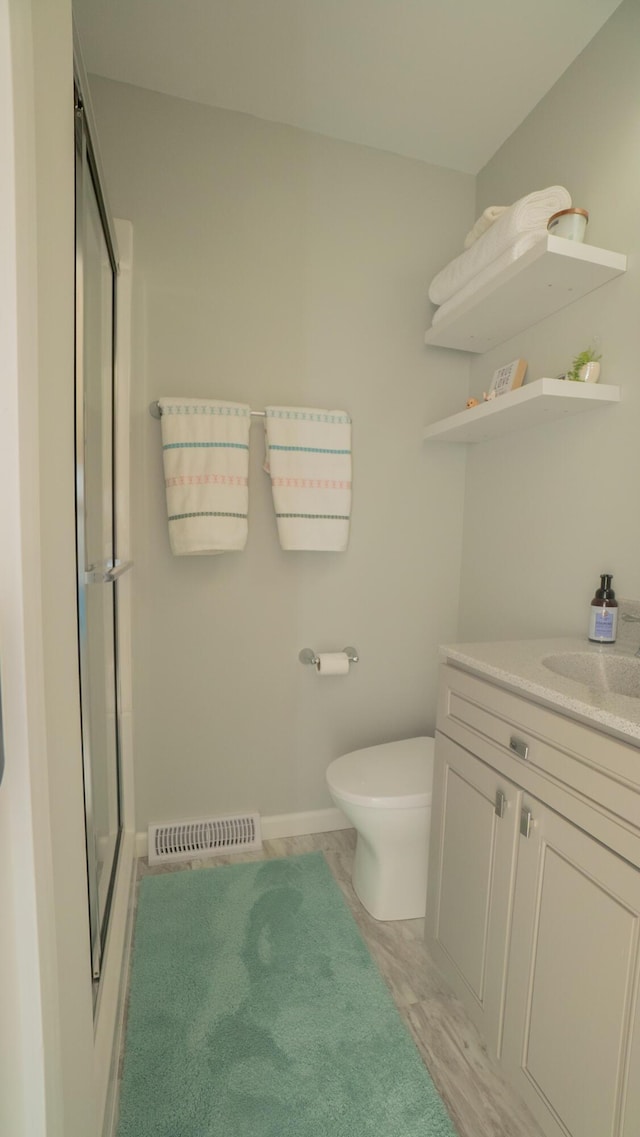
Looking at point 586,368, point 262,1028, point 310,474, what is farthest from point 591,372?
point 262,1028

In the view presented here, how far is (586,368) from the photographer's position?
53.1 inches

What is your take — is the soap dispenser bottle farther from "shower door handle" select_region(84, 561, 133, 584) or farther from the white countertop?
"shower door handle" select_region(84, 561, 133, 584)

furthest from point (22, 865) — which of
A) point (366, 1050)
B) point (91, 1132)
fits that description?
point (366, 1050)

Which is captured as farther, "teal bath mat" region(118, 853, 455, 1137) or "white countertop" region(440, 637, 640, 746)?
"teal bath mat" region(118, 853, 455, 1137)

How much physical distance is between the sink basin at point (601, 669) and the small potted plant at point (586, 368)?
0.72 metres

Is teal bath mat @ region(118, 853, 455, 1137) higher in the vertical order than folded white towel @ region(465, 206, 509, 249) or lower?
lower

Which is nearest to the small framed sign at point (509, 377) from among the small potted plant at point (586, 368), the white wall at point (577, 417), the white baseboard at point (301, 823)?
the white wall at point (577, 417)

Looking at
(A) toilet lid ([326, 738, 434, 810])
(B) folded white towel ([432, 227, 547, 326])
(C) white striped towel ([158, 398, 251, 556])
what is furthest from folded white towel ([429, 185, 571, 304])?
(A) toilet lid ([326, 738, 434, 810])

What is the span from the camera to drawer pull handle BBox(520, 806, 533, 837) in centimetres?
98

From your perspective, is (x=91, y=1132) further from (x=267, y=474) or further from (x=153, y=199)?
(x=153, y=199)

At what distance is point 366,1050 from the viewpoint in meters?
1.13

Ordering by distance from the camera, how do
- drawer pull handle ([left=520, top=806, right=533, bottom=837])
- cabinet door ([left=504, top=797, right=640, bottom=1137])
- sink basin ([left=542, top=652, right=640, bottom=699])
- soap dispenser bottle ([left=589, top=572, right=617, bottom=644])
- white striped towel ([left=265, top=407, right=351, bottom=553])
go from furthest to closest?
white striped towel ([left=265, top=407, right=351, bottom=553]), soap dispenser bottle ([left=589, top=572, right=617, bottom=644]), sink basin ([left=542, top=652, right=640, bottom=699]), drawer pull handle ([left=520, top=806, right=533, bottom=837]), cabinet door ([left=504, top=797, right=640, bottom=1137])

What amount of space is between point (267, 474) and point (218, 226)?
850 millimetres

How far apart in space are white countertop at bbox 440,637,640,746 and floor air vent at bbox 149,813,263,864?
112 centimetres
